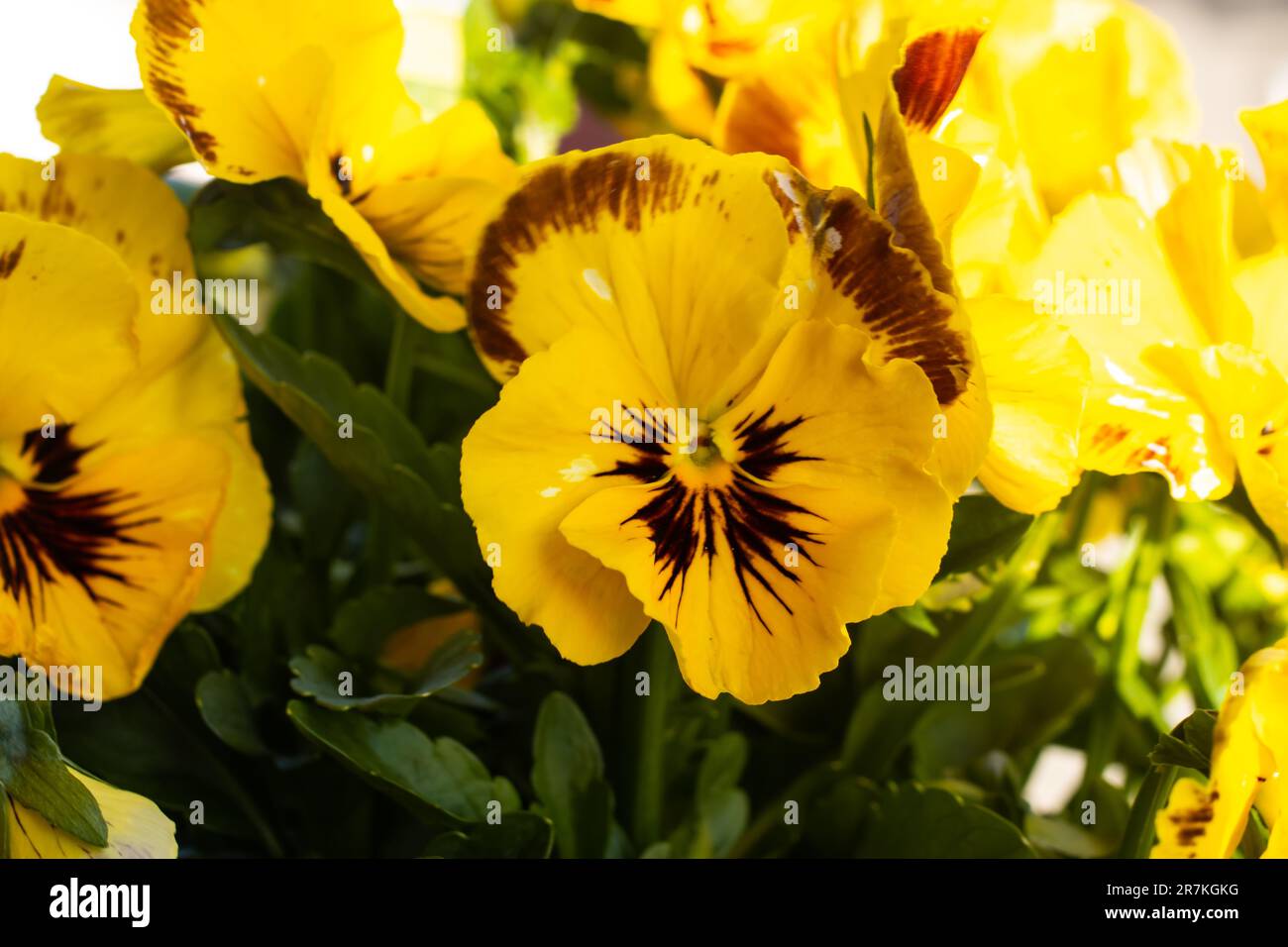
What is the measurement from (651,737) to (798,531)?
3.7 inches

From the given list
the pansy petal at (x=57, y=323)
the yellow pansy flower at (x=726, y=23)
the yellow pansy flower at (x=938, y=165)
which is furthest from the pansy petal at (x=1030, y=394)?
the pansy petal at (x=57, y=323)

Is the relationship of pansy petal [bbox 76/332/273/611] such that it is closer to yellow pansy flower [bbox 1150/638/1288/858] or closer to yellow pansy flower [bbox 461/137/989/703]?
yellow pansy flower [bbox 461/137/989/703]

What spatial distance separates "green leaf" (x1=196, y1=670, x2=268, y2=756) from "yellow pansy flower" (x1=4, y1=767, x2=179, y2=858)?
0.15 feet

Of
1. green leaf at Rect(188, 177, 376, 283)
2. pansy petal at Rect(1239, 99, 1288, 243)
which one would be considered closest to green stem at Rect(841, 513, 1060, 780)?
pansy petal at Rect(1239, 99, 1288, 243)

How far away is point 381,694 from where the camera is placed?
0.33 m

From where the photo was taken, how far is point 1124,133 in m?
0.39

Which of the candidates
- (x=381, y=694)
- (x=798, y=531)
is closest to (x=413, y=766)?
(x=381, y=694)

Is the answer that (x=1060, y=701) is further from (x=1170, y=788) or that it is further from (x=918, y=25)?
(x=918, y=25)

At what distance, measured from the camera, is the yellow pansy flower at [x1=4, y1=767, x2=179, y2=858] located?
28 cm

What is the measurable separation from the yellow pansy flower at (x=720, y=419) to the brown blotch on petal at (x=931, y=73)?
0.17ft

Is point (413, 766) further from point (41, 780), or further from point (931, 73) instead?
point (931, 73)

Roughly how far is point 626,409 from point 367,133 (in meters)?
0.12

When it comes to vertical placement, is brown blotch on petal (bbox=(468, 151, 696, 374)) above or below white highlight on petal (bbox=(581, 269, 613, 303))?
above
